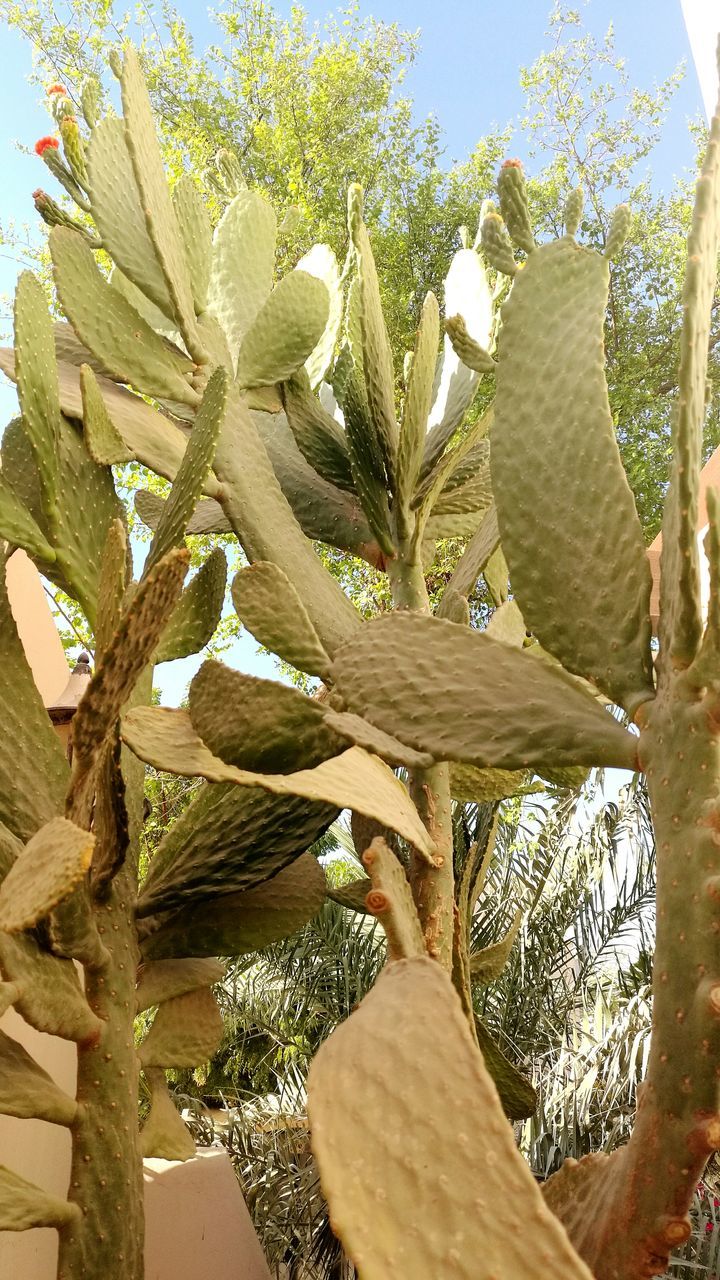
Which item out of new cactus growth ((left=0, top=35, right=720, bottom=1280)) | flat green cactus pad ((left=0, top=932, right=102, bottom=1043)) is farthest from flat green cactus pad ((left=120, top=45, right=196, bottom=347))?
flat green cactus pad ((left=0, top=932, right=102, bottom=1043))

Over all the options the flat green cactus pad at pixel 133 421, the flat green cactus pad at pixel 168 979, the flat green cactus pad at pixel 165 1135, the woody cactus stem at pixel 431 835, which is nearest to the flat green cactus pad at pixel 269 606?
the woody cactus stem at pixel 431 835

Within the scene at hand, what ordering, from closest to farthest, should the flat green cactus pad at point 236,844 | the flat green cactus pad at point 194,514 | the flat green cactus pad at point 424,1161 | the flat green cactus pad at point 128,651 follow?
the flat green cactus pad at point 424,1161 → the flat green cactus pad at point 128,651 → the flat green cactus pad at point 236,844 → the flat green cactus pad at point 194,514

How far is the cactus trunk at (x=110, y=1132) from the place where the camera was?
67 centimetres

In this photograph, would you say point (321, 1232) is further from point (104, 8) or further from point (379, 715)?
point (104, 8)

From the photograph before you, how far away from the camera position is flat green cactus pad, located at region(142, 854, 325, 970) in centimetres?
82

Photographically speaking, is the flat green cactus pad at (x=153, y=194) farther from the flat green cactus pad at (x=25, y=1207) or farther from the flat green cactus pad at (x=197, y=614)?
the flat green cactus pad at (x=25, y=1207)

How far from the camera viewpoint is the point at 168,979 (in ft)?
2.85

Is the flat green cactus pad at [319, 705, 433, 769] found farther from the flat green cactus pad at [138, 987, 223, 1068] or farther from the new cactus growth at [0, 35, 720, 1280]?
the flat green cactus pad at [138, 987, 223, 1068]

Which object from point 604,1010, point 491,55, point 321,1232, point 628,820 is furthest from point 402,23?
point 321,1232

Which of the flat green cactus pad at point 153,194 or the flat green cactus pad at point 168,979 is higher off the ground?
the flat green cactus pad at point 153,194

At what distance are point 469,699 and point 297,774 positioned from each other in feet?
0.40

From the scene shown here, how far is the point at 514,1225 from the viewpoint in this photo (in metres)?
0.33

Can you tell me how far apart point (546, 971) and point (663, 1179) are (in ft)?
10.9

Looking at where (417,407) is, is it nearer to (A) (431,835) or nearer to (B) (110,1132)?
(A) (431,835)
